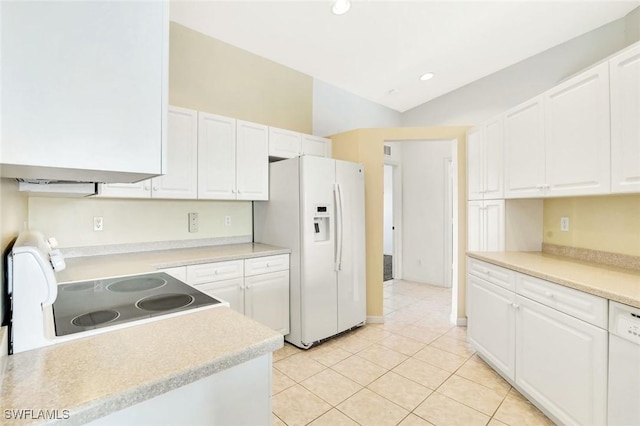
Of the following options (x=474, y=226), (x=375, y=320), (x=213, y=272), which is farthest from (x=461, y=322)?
(x=213, y=272)

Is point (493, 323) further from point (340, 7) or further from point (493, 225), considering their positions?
point (340, 7)

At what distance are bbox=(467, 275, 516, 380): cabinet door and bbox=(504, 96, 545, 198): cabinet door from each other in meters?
0.84

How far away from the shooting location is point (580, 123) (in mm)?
1903

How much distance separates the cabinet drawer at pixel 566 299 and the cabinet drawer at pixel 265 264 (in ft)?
6.22

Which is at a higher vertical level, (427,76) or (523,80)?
(427,76)

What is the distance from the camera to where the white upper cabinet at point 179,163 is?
7.86ft

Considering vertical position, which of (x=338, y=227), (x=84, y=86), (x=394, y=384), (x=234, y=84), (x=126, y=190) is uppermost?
(x=234, y=84)

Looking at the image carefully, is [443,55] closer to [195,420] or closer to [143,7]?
[143,7]

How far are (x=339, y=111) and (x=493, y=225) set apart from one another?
257 cm

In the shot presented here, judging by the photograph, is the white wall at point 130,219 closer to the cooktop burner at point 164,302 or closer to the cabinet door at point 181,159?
the cabinet door at point 181,159

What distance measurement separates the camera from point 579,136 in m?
1.91

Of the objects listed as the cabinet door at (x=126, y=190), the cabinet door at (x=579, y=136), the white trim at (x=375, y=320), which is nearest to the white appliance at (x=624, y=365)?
the cabinet door at (x=579, y=136)

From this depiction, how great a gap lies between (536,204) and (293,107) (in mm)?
2834

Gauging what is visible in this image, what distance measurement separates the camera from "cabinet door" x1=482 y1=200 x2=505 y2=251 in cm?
274
